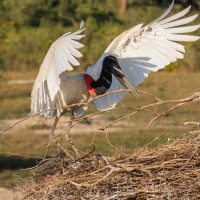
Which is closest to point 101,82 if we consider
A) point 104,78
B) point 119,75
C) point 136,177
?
point 104,78

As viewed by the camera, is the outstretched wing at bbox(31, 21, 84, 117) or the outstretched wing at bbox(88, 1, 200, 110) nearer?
the outstretched wing at bbox(31, 21, 84, 117)

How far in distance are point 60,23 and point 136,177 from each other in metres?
24.7

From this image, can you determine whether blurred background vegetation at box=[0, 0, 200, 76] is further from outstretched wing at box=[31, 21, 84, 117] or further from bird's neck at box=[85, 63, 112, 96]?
outstretched wing at box=[31, 21, 84, 117]

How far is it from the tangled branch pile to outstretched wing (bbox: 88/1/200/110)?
1.74m

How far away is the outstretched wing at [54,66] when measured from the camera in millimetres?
6613

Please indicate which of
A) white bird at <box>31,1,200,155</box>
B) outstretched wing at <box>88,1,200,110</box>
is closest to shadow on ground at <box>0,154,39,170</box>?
white bird at <box>31,1,200,155</box>

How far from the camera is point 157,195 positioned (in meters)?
5.27

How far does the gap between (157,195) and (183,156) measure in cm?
40

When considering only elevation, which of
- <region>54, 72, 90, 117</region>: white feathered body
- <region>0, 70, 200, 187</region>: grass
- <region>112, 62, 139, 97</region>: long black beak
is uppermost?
<region>112, 62, 139, 97</region>: long black beak

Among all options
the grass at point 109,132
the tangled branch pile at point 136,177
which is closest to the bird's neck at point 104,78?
the grass at point 109,132

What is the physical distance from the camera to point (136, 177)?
5.43 m

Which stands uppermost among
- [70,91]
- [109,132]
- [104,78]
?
[104,78]

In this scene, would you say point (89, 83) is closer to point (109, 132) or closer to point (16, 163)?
point (16, 163)

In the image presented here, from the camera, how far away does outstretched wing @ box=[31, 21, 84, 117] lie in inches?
260
